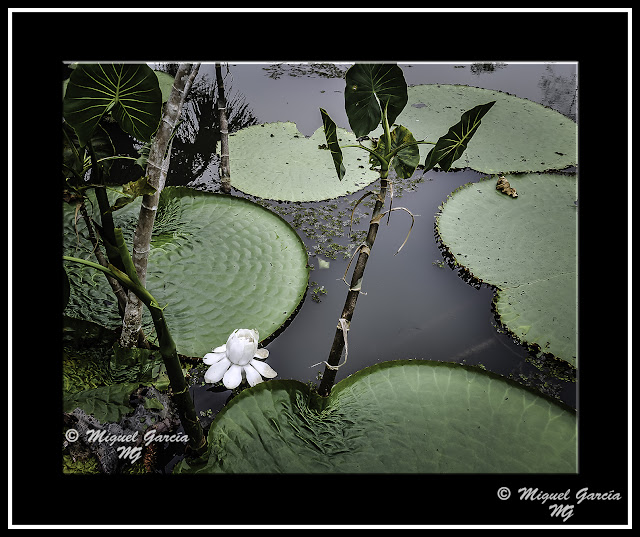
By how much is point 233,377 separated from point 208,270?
994mm

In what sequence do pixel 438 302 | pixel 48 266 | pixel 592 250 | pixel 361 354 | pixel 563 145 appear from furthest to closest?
pixel 563 145 < pixel 438 302 < pixel 361 354 < pixel 592 250 < pixel 48 266

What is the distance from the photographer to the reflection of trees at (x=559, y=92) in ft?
13.2

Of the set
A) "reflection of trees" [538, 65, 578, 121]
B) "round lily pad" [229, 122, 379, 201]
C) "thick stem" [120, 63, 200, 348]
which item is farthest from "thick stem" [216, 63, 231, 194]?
"reflection of trees" [538, 65, 578, 121]

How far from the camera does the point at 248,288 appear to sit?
223 cm

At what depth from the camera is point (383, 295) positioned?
2.45 meters

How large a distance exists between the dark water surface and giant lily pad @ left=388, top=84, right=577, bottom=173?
217mm

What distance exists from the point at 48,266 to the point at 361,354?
1.43m

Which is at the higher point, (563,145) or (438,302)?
(563,145)

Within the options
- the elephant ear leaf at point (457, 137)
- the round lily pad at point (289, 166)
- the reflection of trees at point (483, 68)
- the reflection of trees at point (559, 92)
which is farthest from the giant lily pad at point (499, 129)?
the elephant ear leaf at point (457, 137)

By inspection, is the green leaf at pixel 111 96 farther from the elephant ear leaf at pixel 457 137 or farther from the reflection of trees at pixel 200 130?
the reflection of trees at pixel 200 130
